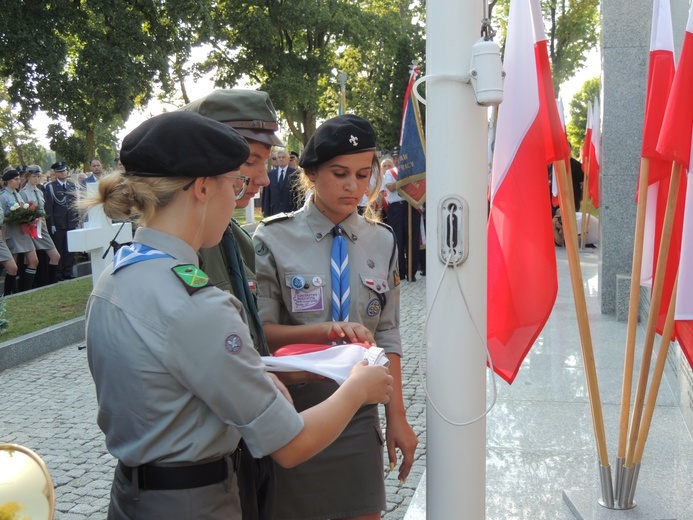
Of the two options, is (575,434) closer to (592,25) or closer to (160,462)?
(160,462)

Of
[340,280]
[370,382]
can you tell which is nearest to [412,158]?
[340,280]

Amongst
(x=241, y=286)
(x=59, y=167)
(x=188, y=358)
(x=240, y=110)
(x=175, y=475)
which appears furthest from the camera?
(x=59, y=167)

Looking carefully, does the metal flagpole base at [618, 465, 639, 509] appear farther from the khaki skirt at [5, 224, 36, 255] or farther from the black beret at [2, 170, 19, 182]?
the black beret at [2, 170, 19, 182]

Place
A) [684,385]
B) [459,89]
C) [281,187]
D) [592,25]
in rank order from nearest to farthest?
[459,89]
[684,385]
[281,187]
[592,25]

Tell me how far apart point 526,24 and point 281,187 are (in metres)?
13.5

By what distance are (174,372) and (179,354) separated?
0.05 metres

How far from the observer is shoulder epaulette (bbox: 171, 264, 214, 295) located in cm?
165

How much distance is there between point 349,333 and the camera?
94.9 inches

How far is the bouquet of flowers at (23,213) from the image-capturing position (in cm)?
1247

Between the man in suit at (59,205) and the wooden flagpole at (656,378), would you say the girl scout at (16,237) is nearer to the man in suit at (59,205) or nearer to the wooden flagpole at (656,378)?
the man in suit at (59,205)

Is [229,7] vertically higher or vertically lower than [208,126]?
higher

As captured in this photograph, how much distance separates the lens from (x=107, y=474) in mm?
4738

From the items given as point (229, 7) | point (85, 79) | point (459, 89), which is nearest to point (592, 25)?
point (229, 7)

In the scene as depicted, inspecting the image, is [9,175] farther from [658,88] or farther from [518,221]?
[658,88]
